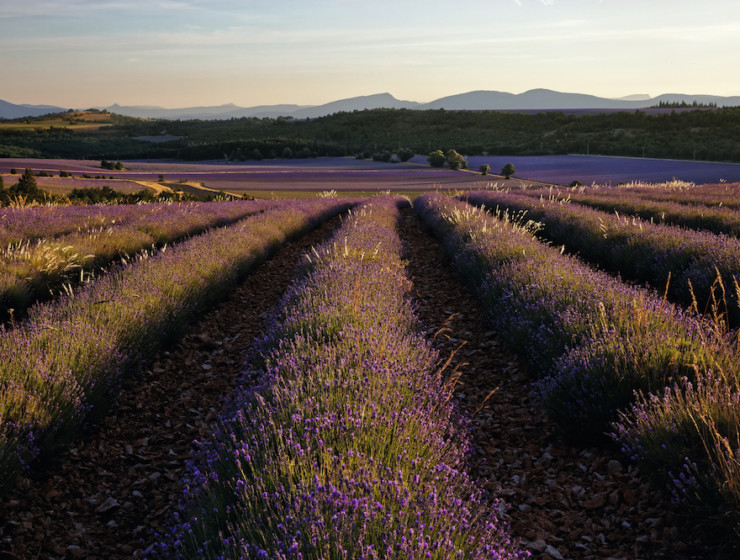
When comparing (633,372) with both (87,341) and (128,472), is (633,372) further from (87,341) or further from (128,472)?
(87,341)

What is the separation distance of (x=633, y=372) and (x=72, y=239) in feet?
29.7

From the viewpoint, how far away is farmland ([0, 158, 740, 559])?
2467 mm

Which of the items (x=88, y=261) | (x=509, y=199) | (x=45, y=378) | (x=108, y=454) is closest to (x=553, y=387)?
(x=108, y=454)

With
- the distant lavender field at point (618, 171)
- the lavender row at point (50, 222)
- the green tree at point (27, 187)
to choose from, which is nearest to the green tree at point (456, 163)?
the distant lavender field at point (618, 171)

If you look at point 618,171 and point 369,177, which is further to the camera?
point 369,177

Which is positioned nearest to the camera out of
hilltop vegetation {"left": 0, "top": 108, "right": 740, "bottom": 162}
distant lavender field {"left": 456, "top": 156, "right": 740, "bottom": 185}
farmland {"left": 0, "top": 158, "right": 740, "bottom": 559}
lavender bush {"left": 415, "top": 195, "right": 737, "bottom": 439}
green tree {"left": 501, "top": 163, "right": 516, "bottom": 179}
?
farmland {"left": 0, "top": 158, "right": 740, "bottom": 559}

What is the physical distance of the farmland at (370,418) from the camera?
2467 millimetres

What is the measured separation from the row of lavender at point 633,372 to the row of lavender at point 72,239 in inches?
193

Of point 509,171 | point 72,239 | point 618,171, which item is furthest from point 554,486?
point 509,171

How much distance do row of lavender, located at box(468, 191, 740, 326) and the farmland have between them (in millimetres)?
68

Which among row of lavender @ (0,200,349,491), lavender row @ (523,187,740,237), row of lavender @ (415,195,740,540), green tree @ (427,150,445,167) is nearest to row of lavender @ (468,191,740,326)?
row of lavender @ (415,195,740,540)

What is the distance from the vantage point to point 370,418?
3.00 metres

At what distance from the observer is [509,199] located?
723 inches

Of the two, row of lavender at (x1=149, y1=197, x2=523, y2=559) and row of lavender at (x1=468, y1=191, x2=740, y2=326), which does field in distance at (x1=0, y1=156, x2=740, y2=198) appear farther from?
row of lavender at (x1=149, y1=197, x2=523, y2=559)
